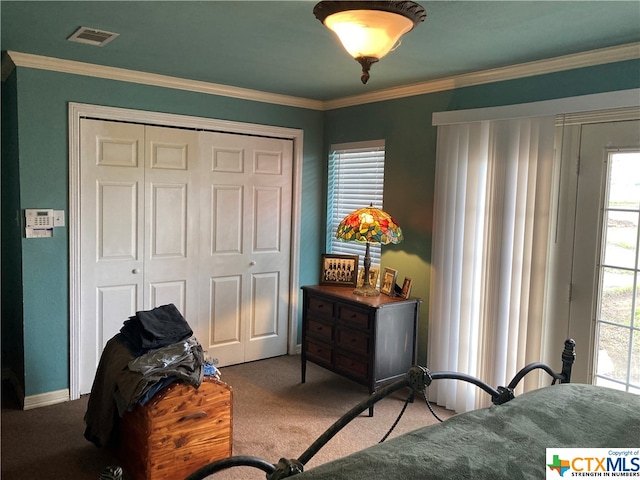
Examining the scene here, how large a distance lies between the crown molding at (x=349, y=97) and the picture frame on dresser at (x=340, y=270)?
4.51 feet

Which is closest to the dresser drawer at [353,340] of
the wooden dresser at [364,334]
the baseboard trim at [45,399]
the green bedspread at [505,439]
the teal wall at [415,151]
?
the wooden dresser at [364,334]

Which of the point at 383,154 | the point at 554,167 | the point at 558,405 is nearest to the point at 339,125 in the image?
the point at 383,154

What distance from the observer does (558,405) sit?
176 centimetres

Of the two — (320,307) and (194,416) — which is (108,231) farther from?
(194,416)

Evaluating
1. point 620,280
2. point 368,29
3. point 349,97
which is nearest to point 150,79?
point 349,97

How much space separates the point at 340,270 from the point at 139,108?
200 cm

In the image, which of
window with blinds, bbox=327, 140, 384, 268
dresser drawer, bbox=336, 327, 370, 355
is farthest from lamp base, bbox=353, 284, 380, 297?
window with blinds, bbox=327, 140, 384, 268

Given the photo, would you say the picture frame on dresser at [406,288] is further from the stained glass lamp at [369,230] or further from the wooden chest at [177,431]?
the wooden chest at [177,431]

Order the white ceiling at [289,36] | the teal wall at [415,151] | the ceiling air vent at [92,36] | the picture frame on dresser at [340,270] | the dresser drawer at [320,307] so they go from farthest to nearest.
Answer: the picture frame on dresser at [340,270]
the dresser drawer at [320,307]
the teal wall at [415,151]
the ceiling air vent at [92,36]
the white ceiling at [289,36]

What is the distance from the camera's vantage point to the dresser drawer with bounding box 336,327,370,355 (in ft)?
12.0

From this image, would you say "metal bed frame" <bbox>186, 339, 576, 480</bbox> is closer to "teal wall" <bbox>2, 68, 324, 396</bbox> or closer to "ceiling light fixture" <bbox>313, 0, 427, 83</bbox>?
"ceiling light fixture" <bbox>313, 0, 427, 83</bbox>

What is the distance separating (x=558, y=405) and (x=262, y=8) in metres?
2.06

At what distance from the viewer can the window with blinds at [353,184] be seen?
4.52m

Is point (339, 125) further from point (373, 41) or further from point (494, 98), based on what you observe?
point (373, 41)
